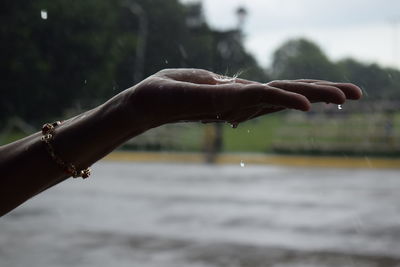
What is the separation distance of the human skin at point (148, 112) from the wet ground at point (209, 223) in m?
4.93

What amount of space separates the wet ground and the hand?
4.97 m

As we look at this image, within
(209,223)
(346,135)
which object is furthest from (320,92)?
(346,135)

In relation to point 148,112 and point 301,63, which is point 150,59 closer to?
point 301,63

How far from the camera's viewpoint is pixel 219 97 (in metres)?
0.92

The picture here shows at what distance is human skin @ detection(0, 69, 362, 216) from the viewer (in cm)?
92

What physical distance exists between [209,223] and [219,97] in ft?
24.2

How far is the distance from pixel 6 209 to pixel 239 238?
19.9 ft

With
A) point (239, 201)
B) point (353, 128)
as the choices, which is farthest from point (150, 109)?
point (353, 128)

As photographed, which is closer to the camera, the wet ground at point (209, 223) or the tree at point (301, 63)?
the tree at point (301, 63)

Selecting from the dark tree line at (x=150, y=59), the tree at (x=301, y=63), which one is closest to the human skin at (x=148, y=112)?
the dark tree line at (x=150, y=59)

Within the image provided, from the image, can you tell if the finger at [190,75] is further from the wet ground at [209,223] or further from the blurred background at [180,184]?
the wet ground at [209,223]

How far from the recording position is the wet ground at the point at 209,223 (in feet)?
20.3

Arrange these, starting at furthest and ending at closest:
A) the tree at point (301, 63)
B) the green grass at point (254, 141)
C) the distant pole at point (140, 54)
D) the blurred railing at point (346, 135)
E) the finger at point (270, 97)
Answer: the green grass at point (254, 141) → the blurred railing at point (346, 135) → the distant pole at point (140, 54) → the tree at point (301, 63) → the finger at point (270, 97)

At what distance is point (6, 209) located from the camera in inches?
43.0
